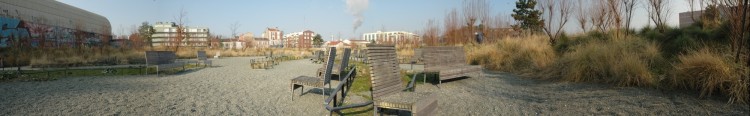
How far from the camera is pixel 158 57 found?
1034 cm

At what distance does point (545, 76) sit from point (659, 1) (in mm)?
6773

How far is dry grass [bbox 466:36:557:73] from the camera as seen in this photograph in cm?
934

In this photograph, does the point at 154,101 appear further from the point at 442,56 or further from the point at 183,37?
the point at 183,37

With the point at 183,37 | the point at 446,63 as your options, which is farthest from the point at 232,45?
the point at 446,63

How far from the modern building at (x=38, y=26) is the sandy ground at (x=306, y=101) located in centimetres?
1791

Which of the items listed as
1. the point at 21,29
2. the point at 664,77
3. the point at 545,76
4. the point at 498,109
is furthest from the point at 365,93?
the point at 21,29

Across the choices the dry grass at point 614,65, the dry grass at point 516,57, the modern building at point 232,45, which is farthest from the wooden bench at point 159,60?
the modern building at point 232,45

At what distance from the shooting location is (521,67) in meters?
9.94

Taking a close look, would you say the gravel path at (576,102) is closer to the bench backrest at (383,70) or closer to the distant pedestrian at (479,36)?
the bench backrest at (383,70)

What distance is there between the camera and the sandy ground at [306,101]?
4398 mm

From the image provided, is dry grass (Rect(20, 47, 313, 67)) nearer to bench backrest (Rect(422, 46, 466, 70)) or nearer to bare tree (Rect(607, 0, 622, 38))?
bench backrest (Rect(422, 46, 466, 70))

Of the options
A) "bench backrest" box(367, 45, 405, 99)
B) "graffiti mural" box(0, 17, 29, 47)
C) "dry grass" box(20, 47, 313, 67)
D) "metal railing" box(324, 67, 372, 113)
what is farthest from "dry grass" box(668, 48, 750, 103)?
"graffiti mural" box(0, 17, 29, 47)

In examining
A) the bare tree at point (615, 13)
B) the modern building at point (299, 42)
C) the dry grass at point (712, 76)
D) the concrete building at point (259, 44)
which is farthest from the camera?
the modern building at point (299, 42)

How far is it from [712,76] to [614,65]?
1.71 meters
